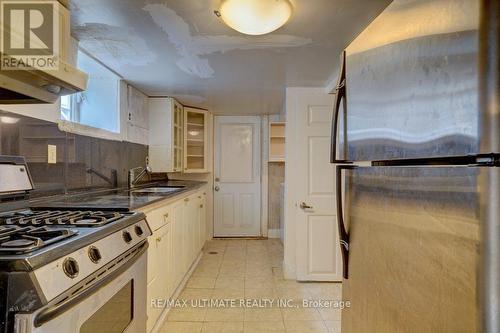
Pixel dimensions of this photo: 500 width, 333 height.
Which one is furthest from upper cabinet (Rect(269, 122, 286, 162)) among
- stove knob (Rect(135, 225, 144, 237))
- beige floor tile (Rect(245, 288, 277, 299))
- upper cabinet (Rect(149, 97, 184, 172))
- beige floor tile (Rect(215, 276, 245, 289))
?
stove knob (Rect(135, 225, 144, 237))

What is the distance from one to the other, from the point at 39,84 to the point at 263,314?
2.15 m

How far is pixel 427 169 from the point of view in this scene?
0.72 m

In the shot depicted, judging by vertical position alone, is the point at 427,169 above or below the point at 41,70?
below

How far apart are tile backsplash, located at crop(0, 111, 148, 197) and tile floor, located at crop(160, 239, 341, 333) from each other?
1.27m

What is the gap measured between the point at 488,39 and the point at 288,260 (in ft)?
9.18

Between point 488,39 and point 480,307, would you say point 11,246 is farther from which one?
point 488,39

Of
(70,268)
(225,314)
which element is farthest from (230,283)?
(70,268)

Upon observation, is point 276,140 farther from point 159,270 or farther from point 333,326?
point 159,270

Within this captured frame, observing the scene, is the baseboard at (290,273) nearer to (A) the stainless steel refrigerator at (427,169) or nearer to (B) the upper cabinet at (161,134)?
(B) the upper cabinet at (161,134)

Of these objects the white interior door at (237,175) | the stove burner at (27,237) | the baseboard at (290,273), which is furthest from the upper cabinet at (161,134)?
the stove burner at (27,237)

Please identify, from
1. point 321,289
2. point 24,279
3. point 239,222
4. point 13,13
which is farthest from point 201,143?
point 24,279

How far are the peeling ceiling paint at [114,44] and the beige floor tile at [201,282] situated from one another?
2120mm

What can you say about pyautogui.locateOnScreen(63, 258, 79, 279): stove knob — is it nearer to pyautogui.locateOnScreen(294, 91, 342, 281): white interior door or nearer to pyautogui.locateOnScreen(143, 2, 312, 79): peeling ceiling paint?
pyautogui.locateOnScreen(143, 2, 312, 79): peeling ceiling paint

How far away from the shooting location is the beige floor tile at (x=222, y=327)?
2.09 m
